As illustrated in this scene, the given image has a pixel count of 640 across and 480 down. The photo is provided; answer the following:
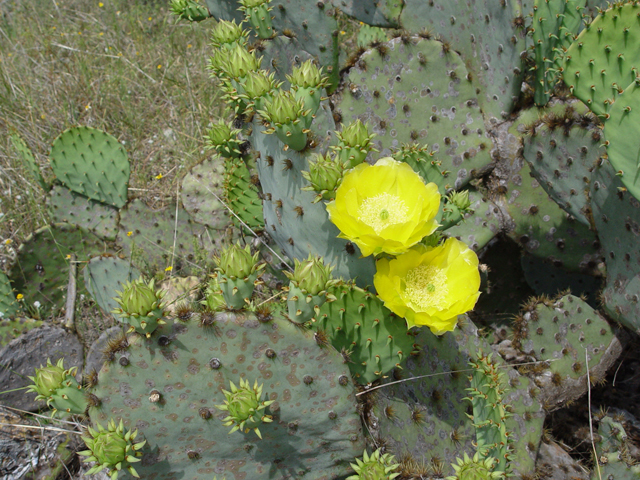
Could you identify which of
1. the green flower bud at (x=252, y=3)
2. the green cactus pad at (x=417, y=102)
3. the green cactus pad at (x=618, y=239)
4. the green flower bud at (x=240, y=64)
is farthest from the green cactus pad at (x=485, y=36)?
the green flower bud at (x=240, y=64)

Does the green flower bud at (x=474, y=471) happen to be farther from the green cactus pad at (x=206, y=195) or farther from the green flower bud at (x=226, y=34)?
the green cactus pad at (x=206, y=195)

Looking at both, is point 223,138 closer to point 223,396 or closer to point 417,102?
point 417,102

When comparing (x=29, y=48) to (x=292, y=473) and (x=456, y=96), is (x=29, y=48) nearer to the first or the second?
(x=456, y=96)

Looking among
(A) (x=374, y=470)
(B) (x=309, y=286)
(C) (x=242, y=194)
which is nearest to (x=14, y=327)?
(C) (x=242, y=194)

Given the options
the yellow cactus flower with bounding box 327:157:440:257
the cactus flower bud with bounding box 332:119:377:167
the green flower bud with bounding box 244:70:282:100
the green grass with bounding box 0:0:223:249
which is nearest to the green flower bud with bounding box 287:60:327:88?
the green flower bud with bounding box 244:70:282:100

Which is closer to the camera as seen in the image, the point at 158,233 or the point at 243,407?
the point at 243,407

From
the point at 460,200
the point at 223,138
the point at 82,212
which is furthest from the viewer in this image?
the point at 82,212

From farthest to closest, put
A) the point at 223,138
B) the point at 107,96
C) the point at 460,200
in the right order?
the point at 107,96 → the point at 223,138 → the point at 460,200
